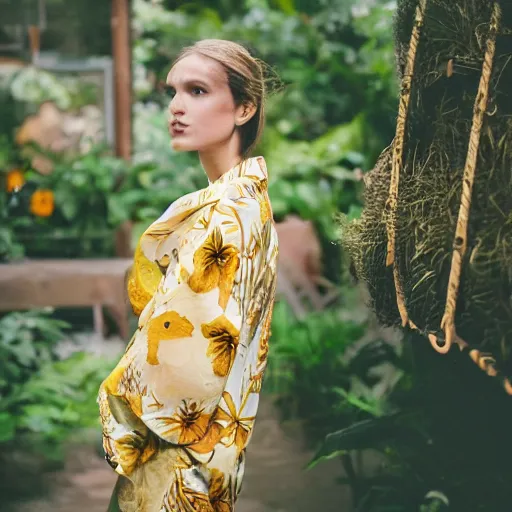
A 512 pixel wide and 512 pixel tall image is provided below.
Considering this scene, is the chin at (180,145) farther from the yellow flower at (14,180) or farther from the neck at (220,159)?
the yellow flower at (14,180)

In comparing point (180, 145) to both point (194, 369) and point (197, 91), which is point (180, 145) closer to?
point (197, 91)

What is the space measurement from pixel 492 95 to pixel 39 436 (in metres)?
3.21

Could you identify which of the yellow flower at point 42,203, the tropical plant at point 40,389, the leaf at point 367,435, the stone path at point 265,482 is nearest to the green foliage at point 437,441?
the leaf at point 367,435

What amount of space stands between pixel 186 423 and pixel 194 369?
9 centimetres

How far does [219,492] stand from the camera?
4.66 ft

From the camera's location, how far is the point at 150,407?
139 cm

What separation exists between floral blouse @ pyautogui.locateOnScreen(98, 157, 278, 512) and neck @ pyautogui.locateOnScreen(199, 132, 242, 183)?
8cm

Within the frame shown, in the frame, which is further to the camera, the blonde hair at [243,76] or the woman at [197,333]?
the blonde hair at [243,76]

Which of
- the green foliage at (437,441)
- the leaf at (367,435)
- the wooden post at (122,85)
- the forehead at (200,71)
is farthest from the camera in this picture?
the wooden post at (122,85)

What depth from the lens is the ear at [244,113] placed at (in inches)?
61.0

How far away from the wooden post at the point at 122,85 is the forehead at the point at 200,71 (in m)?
3.42

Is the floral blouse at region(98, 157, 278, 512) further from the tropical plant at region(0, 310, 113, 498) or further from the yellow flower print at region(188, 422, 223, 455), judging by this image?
the tropical plant at region(0, 310, 113, 498)

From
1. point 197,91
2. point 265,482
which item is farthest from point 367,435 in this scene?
point 197,91

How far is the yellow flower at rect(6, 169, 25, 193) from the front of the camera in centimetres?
482
